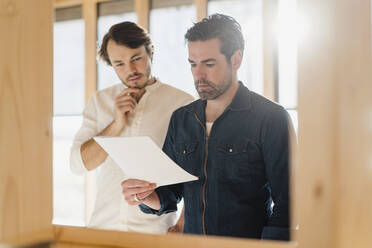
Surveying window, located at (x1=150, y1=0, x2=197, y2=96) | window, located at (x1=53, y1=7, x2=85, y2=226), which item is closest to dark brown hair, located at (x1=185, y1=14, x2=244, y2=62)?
window, located at (x1=150, y1=0, x2=197, y2=96)

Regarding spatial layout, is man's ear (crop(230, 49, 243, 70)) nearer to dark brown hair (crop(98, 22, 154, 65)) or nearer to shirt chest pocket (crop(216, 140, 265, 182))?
shirt chest pocket (crop(216, 140, 265, 182))

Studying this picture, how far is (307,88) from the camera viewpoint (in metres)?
0.52

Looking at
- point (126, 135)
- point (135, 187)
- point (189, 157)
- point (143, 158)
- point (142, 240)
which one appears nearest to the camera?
point (142, 240)

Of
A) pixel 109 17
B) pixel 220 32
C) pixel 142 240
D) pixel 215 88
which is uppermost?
pixel 109 17

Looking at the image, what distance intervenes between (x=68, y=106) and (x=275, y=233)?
110 inches

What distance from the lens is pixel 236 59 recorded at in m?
1.24

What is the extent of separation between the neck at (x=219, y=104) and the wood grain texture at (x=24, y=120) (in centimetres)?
59

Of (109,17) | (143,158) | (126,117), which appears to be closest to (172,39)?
(109,17)

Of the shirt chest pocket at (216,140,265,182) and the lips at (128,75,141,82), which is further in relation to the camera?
the lips at (128,75,141,82)

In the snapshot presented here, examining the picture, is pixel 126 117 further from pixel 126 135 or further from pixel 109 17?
pixel 109 17

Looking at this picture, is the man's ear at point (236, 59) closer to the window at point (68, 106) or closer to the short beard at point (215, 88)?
the short beard at point (215, 88)

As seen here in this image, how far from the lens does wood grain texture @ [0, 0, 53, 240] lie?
0.71m

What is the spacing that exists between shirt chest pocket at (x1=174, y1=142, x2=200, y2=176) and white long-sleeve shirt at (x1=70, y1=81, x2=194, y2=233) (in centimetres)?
14

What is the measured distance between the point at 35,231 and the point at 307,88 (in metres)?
0.52
